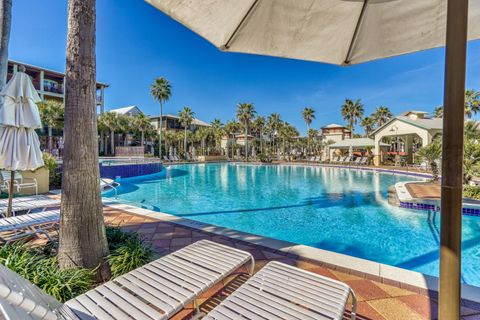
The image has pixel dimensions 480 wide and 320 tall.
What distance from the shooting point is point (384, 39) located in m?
2.57

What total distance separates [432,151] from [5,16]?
16.3 metres

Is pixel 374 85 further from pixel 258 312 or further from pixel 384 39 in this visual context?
Answer: pixel 258 312

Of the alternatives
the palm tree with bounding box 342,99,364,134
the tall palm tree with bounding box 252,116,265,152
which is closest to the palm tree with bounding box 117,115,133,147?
the tall palm tree with bounding box 252,116,265,152

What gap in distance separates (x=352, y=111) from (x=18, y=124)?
3888cm

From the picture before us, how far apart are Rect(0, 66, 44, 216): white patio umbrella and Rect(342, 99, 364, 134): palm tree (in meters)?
37.9

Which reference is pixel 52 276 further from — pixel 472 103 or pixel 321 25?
pixel 472 103

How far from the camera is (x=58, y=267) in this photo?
2557 millimetres

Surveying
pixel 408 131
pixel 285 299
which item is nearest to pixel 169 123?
pixel 408 131

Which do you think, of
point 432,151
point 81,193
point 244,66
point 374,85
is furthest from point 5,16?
point 374,85

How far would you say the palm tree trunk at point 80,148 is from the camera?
2.49 meters

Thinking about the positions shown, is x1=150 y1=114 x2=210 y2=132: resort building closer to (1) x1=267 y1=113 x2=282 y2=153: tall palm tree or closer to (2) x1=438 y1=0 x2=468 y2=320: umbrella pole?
(1) x1=267 y1=113 x2=282 y2=153: tall palm tree

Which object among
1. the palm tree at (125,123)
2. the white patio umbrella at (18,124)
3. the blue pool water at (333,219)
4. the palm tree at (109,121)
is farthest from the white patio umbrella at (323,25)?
the palm tree at (125,123)

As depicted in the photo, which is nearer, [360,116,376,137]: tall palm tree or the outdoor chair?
the outdoor chair

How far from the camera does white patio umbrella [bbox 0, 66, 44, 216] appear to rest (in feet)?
13.1
